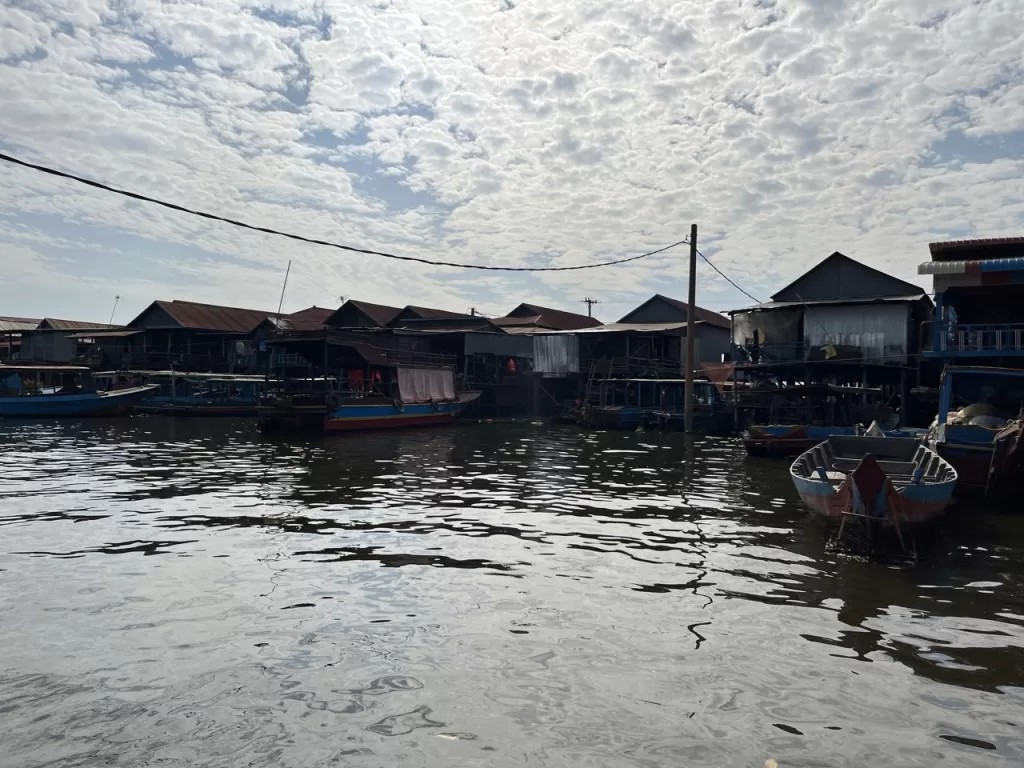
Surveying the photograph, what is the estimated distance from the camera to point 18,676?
527cm

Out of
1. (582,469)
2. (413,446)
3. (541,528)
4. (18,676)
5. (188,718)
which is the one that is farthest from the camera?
(413,446)

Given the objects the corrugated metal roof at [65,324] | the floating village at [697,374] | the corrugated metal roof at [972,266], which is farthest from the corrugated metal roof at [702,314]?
the corrugated metal roof at [65,324]

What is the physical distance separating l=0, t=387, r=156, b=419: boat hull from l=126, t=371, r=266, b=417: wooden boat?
1.73m

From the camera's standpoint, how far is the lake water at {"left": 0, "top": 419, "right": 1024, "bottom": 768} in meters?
4.48

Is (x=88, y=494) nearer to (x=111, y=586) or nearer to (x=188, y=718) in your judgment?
(x=111, y=586)

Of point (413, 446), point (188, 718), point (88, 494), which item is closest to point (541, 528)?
point (188, 718)

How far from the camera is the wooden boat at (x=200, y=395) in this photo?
38.9 m

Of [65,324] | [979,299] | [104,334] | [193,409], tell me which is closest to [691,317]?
[979,299]

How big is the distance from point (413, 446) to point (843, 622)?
19252 millimetres

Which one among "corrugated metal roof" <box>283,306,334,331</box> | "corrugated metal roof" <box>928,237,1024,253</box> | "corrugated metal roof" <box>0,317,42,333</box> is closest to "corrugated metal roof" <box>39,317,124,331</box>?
"corrugated metal roof" <box>0,317,42,333</box>

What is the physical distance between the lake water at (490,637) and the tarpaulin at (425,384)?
20.5m

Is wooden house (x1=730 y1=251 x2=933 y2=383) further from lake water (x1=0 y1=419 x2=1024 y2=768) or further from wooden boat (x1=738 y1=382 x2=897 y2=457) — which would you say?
lake water (x1=0 y1=419 x2=1024 y2=768)

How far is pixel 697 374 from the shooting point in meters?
37.9

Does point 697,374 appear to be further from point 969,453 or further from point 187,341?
point 187,341
